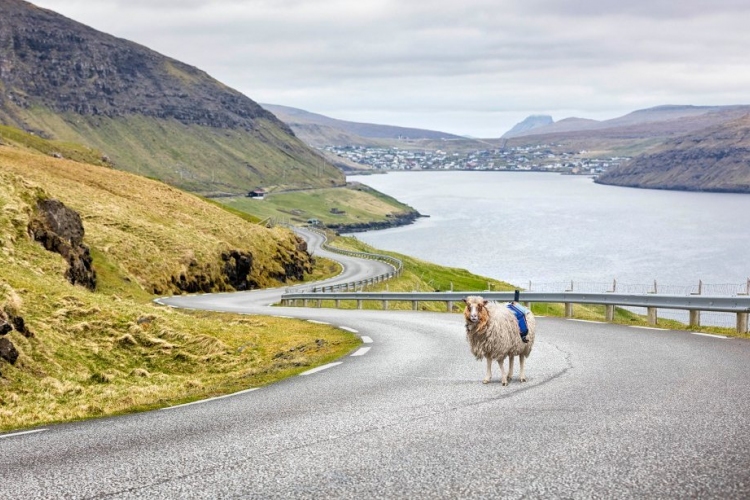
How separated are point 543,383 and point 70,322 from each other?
1285 centimetres

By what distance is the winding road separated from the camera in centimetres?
675

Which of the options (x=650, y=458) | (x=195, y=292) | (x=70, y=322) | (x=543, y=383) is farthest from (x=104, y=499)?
(x=195, y=292)

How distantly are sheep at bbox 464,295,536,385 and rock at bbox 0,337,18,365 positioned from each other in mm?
8968

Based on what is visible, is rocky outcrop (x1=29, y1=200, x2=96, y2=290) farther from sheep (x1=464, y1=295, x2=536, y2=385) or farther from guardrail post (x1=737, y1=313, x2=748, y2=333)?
guardrail post (x1=737, y1=313, x2=748, y2=333)

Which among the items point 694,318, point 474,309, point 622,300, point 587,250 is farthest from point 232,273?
point 587,250

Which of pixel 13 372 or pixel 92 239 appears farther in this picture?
pixel 92 239

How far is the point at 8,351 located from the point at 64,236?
907 inches

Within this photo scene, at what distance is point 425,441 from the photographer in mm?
8383

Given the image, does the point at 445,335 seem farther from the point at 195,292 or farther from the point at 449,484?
the point at 195,292

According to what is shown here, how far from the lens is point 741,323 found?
20.5 meters

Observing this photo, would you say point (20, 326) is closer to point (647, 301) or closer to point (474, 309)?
point (474, 309)

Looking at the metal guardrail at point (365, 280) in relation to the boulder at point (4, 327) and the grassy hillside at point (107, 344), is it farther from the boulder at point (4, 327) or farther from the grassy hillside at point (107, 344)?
the boulder at point (4, 327)

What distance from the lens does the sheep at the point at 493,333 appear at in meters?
12.3

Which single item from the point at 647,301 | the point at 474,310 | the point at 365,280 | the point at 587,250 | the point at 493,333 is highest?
the point at 474,310
